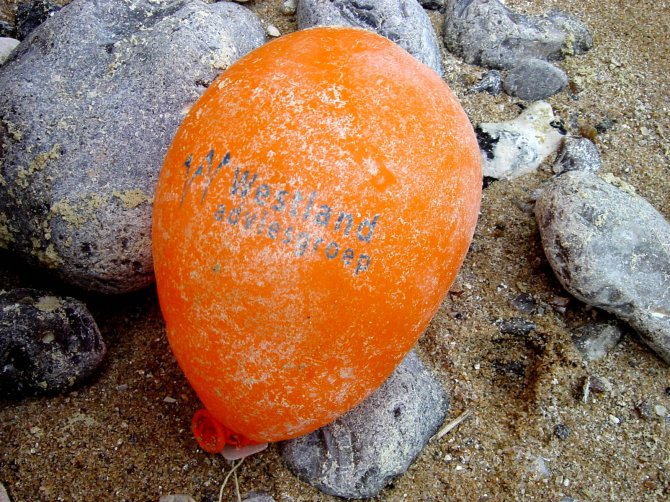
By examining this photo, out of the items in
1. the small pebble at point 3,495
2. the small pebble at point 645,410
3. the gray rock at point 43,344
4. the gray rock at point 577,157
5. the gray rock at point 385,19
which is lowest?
the small pebble at point 3,495

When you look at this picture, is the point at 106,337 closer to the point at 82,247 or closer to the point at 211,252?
the point at 82,247

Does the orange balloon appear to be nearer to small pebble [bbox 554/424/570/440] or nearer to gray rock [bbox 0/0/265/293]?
gray rock [bbox 0/0/265/293]

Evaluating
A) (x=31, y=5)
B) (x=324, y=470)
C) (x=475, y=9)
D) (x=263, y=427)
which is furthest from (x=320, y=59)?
(x=31, y=5)

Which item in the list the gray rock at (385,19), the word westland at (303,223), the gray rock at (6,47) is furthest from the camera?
the gray rock at (385,19)

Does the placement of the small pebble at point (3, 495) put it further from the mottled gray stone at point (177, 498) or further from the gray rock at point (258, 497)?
the gray rock at point (258, 497)

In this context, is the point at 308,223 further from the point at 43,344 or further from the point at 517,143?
the point at 517,143

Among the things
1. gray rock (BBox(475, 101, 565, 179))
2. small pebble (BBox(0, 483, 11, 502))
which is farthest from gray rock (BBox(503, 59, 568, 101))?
small pebble (BBox(0, 483, 11, 502))

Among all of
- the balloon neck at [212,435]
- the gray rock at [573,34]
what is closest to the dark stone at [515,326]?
the balloon neck at [212,435]
